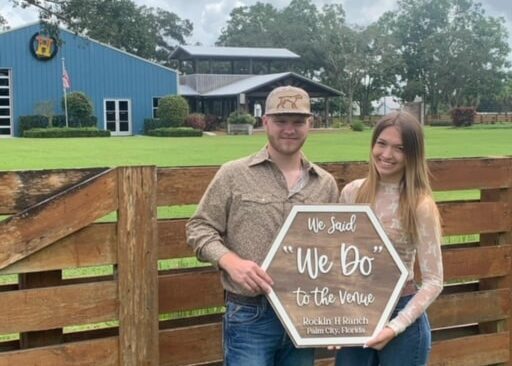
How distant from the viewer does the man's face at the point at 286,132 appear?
105 inches

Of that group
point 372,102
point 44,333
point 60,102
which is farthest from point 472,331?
point 372,102

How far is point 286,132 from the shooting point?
267 cm

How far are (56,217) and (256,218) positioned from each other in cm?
82

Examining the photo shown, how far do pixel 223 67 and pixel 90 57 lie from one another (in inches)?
1568

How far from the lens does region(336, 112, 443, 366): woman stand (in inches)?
105

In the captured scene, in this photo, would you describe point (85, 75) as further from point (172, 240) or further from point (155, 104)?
point (172, 240)

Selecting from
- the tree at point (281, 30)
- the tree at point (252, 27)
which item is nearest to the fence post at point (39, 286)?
the tree at point (281, 30)

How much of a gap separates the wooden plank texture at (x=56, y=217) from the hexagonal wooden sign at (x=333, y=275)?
83 centimetres

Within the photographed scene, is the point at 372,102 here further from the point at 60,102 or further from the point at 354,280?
the point at 354,280

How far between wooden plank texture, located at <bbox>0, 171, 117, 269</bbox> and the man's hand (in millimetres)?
730

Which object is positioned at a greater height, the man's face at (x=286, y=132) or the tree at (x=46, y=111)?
the man's face at (x=286, y=132)

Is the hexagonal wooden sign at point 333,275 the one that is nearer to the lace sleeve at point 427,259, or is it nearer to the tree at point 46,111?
the lace sleeve at point 427,259

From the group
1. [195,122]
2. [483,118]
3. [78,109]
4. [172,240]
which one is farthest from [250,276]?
[483,118]

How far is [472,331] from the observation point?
162 inches
